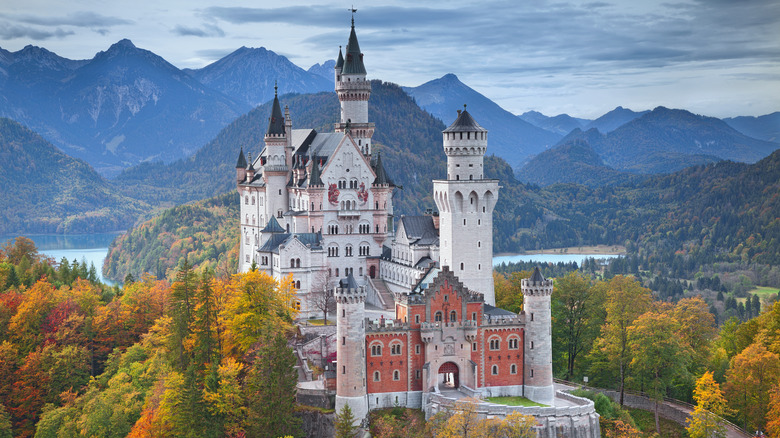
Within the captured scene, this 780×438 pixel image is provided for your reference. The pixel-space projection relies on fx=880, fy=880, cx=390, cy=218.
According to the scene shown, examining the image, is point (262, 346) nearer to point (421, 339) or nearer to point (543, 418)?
point (421, 339)

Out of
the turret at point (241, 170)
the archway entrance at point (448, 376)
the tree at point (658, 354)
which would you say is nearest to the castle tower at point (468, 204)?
the archway entrance at point (448, 376)

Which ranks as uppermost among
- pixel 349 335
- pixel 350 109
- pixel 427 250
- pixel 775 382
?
pixel 350 109

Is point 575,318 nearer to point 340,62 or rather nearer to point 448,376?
point 448,376

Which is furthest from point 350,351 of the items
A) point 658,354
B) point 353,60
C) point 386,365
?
point 353,60

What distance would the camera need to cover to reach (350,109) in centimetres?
9881

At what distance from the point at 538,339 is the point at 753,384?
57.7 feet

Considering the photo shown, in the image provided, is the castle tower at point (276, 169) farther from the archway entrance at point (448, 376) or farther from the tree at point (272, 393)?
the tree at point (272, 393)

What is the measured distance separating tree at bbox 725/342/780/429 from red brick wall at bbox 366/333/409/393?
26.6 meters

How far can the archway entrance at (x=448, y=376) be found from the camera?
67.5 metres

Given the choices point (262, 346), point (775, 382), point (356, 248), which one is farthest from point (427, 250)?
point (775, 382)

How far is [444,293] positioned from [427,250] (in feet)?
59.3

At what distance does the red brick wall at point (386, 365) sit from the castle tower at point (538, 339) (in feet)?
31.3

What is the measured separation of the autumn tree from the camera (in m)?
76.1

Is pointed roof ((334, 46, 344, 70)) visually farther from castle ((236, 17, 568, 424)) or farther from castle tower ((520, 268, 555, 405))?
castle tower ((520, 268, 555, 405))
